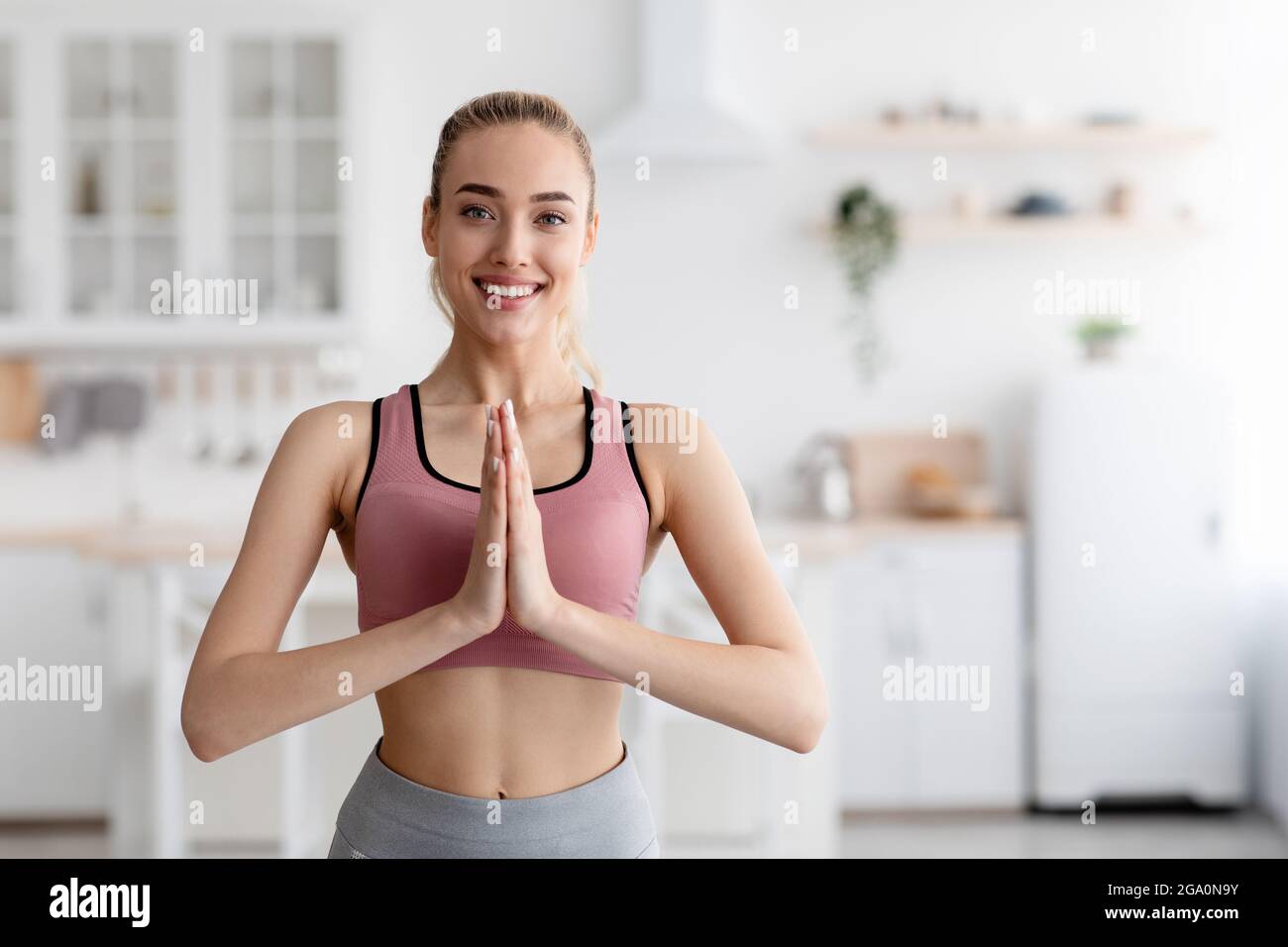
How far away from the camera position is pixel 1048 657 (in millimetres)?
3771

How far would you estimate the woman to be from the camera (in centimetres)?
92

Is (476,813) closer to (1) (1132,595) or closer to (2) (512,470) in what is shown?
(2) (512,470)

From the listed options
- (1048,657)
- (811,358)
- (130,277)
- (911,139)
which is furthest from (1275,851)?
(130,277)

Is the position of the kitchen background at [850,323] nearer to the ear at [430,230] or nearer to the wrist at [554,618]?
the ear at [430,230]

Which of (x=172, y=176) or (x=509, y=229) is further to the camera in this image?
(x=172, y=176)

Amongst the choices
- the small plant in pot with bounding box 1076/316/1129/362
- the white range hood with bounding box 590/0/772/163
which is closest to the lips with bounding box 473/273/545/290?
the white range hood with bounding box 590/0/772/163

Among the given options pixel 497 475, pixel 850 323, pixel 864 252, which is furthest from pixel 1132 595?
pixel 497 475

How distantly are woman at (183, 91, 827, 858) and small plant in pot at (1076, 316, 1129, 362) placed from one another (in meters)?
3.33

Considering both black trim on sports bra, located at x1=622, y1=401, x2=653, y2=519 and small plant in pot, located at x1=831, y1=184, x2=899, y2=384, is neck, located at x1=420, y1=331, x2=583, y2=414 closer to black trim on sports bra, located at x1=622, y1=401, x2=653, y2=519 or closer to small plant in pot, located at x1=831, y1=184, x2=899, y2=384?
black trim on sports bra, located at x1=622, y1=401, x2=653, y2=519

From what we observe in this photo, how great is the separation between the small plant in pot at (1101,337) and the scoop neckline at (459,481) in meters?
3.34

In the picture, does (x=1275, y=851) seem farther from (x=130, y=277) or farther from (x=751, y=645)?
(x=130, y=277)

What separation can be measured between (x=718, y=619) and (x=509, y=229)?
1.11 feet

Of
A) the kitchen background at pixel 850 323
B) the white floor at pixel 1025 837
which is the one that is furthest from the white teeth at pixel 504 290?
the white floor at pixel 1025 837

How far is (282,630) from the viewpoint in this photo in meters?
0.91
